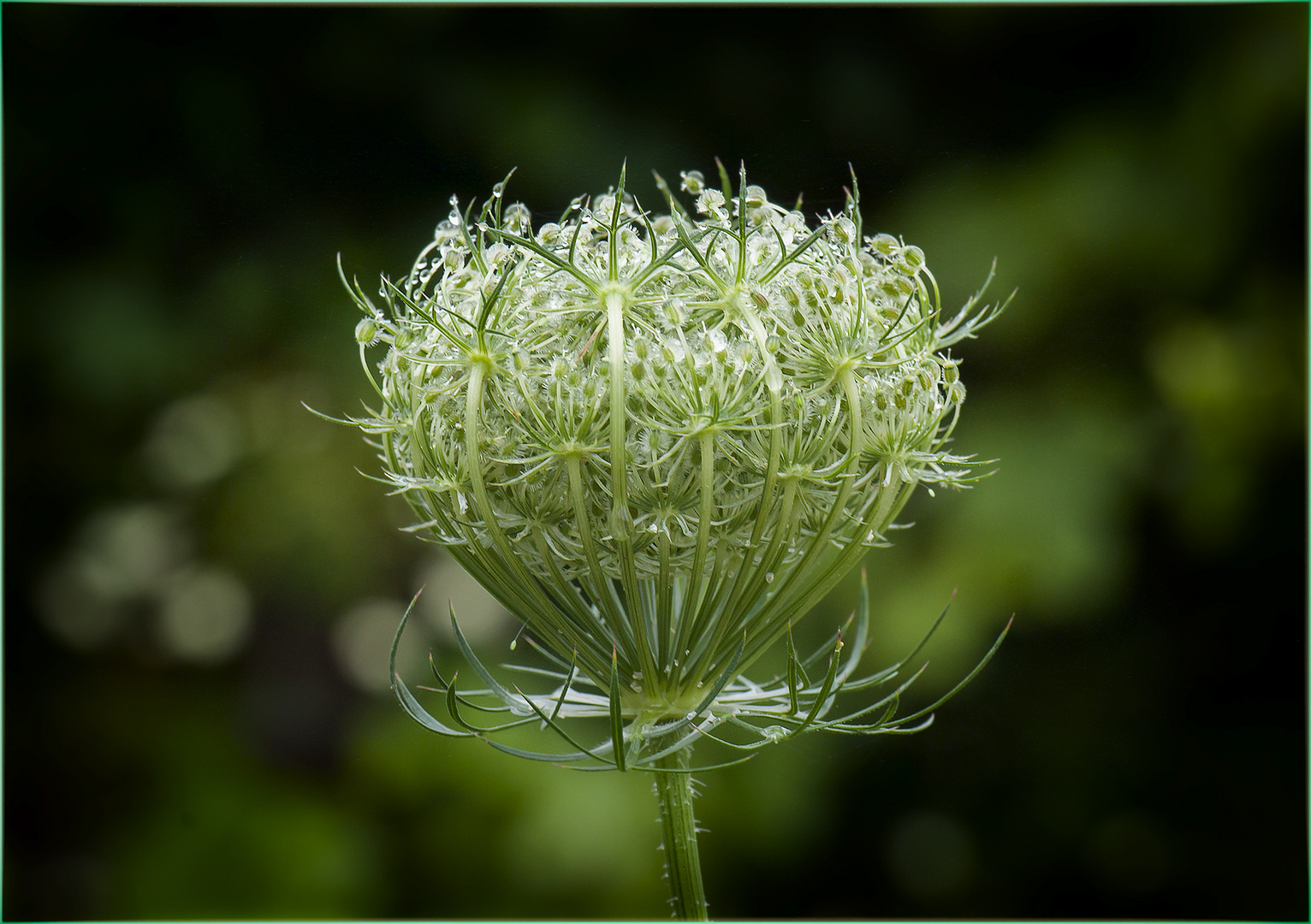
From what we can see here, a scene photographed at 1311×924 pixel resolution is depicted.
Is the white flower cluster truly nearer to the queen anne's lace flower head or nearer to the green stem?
the queen anne's lace flower head

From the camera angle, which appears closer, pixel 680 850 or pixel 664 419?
pixel 664 419

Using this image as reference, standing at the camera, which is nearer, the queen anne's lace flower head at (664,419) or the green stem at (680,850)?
the queen anne's lace flower head at (664,419)

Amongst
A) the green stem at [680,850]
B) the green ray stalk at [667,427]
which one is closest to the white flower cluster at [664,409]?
the green ray stalk at [667,427]

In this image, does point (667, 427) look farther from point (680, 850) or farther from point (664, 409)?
point (680, 850)

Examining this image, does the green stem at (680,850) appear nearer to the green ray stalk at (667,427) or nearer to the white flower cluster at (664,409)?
the green ray stalk at (667,427)

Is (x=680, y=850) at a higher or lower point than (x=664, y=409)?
lower

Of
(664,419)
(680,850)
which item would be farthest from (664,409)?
(680,850)

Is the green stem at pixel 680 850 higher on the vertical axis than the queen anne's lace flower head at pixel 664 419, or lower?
lower
